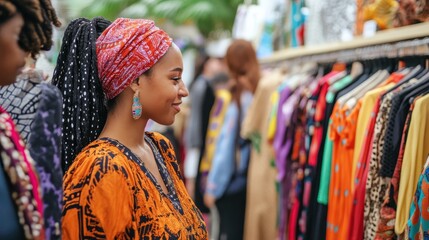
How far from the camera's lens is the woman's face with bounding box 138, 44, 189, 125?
259 centimetres

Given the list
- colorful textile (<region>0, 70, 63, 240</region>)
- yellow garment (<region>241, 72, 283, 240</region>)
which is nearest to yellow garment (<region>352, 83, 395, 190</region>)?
colorful textile (<region>0, 70, 63, 240</region>)

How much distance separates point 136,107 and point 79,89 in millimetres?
225

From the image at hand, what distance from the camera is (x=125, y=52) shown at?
2539mm

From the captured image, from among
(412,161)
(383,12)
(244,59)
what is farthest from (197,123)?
(412,161)

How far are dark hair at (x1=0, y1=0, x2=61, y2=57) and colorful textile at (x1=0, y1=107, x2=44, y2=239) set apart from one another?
212 millimetres

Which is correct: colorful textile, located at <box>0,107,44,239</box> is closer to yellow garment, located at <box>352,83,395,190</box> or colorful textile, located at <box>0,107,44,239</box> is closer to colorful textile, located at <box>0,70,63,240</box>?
colorful textile, located at <box>0,70,63,240</box>

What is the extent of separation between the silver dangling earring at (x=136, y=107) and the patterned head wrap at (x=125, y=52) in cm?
5

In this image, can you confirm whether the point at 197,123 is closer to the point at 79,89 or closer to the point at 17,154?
the point at 79,89

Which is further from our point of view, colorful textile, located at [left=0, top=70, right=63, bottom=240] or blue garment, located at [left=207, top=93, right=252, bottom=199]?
blue garment, located at [left=207, top=93, right=252, bottom=199]

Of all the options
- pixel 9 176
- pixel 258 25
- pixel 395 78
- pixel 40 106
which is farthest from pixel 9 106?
pixel 258 25

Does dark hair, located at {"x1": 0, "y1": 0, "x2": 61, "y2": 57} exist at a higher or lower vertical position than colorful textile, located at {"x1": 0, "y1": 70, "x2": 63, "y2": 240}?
higher

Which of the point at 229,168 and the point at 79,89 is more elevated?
the point at 79,89

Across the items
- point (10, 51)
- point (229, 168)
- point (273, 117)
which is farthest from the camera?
point (229, 168)

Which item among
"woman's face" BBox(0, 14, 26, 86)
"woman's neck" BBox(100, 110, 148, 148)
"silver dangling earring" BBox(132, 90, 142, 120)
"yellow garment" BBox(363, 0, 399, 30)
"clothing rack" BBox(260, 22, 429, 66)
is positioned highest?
"yellow garment" BBox(363, 0, 399, 30)
